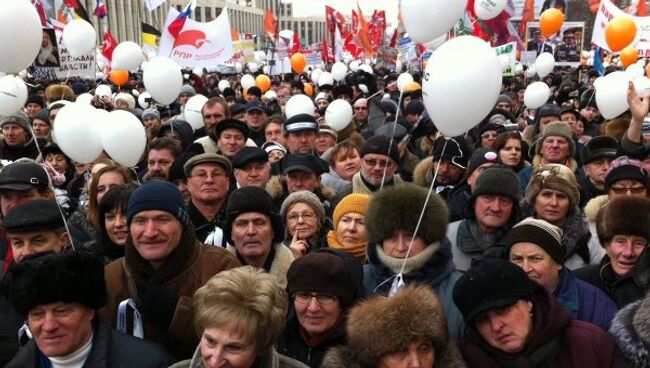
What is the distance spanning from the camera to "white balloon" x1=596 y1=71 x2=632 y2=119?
738 centimetres

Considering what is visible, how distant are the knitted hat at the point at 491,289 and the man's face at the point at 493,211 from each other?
1.30 meters

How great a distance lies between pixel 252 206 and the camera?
346 cm

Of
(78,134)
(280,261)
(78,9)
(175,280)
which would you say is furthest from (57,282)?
(78,9)

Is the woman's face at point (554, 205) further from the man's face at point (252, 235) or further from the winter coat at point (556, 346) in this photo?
the man's face at point (252, 235)

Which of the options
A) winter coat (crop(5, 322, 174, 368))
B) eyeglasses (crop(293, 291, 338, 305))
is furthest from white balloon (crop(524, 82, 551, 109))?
winter coat (crop(5, 322, 174, 368))

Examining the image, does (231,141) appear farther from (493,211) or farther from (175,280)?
(175,280)

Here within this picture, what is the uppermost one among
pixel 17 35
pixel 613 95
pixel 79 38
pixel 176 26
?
pixel 176 26

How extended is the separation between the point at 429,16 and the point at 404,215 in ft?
4.97

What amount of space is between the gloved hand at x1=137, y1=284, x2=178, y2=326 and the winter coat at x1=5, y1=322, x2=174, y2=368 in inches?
9.0

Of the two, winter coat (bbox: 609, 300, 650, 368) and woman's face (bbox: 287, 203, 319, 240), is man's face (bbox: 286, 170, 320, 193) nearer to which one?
woman's face (bbox: 287, 203, 319, 240)

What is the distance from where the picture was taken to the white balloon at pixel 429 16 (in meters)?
3.99

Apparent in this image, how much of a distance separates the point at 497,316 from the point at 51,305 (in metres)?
1.65

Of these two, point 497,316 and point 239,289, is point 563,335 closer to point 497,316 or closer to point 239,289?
point 497,316

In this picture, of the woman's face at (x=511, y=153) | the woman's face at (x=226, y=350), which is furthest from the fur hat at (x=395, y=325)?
the woman's face at (x=511, y=153)
